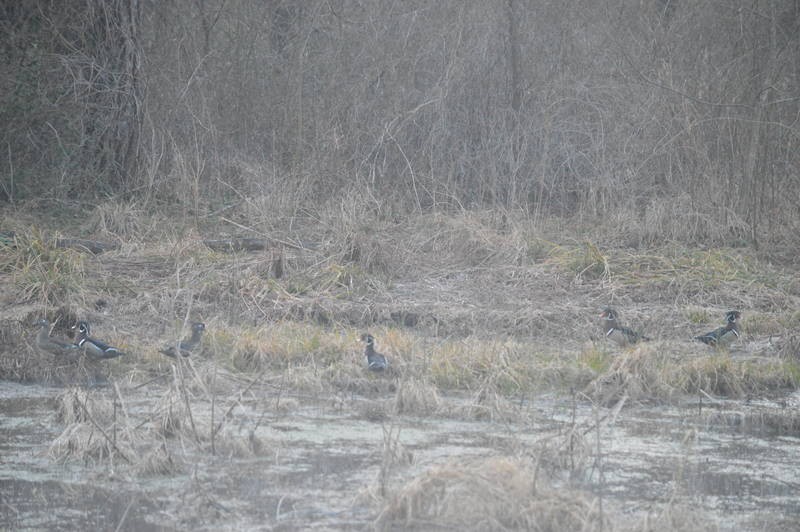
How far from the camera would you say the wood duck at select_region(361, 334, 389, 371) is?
8.60 m

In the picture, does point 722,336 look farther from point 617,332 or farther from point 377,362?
point 377,362

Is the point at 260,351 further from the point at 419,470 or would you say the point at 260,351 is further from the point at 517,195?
the point at 517,195

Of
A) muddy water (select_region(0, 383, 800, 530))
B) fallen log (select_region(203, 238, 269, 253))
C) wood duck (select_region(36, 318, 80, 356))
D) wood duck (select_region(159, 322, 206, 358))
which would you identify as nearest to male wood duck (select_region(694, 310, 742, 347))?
muddy water (select_region(0, 383, 800, 530))

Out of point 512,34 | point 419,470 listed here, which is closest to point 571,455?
point 419,470

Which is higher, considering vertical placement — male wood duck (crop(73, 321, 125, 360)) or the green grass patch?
the green grass patch

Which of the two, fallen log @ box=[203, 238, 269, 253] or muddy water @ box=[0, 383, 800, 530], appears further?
fallen log @ box=[203, 238, 269, 253]

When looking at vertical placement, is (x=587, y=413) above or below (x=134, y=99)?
below

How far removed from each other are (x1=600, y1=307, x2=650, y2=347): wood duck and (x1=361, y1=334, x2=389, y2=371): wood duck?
2.23 m

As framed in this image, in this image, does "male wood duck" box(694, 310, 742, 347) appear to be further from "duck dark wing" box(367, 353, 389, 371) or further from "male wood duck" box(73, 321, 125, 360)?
"male wood duck" box(73, 321, 125, 360)

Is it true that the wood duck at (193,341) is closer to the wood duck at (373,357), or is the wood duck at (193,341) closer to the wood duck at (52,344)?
the wood duck at (52,344)

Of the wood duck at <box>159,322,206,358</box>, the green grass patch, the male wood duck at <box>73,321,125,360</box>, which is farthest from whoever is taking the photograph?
the green grass patch

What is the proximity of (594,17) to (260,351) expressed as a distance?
10074 mm

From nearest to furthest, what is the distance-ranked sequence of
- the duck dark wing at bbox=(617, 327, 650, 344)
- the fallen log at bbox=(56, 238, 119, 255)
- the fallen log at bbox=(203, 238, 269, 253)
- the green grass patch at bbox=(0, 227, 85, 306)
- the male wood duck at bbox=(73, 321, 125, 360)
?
the male wood duck at bbox=(73, 321, 125, 360) → the duck dark wing at bbox=(617, 327, 650, 344) → the green grass patch at bbox=(0, 227, 85, 306) → the fallen log at bbox=(56, 238, 119, 255) → the fallen log at bbox=(203, 238, 269, 253)

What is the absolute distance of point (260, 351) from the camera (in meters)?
9.10
